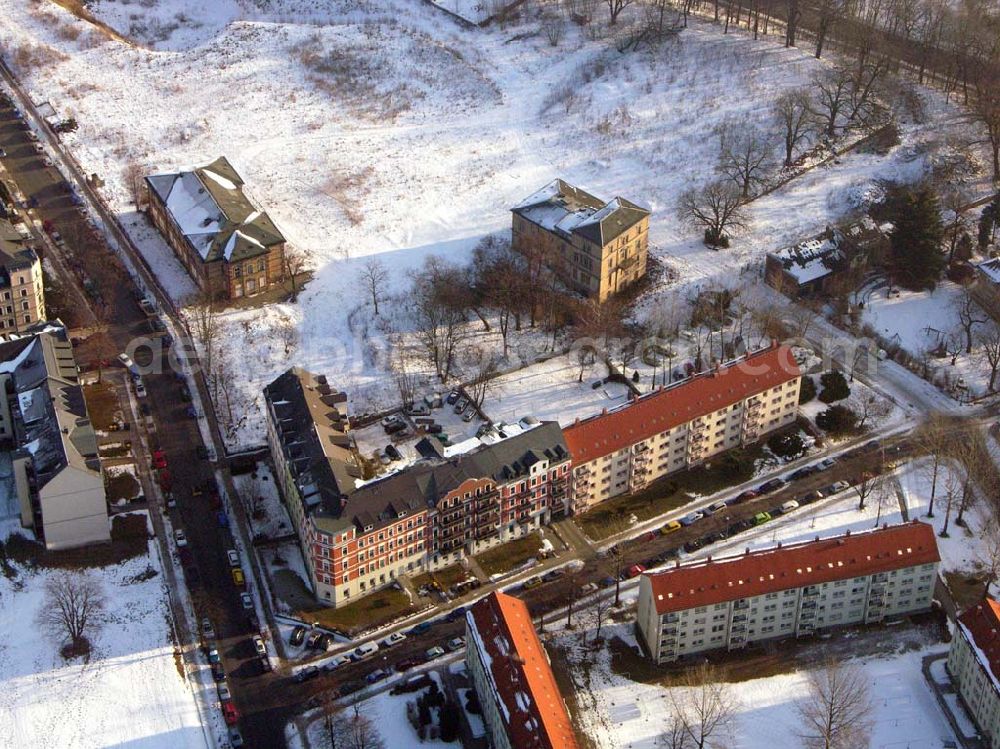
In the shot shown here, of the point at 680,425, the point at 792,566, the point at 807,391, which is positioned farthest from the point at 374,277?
the point at 792,566

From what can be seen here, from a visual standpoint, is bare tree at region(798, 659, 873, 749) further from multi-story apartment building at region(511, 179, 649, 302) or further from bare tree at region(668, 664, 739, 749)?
multi-story apartment building at region(511, 179, 649, 302)

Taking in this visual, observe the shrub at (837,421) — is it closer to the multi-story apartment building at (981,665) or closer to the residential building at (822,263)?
the residential building at (822,263)

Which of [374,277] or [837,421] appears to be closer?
[837,421]

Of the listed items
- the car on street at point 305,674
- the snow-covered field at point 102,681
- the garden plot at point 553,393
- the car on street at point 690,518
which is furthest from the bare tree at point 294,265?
the car on street at point 305,674

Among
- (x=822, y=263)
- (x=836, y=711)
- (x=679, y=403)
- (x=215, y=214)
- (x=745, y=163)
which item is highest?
(x=745, y=163)

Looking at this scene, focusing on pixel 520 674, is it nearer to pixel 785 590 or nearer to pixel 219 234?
pixel 785 590

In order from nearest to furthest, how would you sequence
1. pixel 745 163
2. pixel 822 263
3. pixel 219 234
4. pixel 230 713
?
1. pixel 230 713
2. pixel 219 234
3. pixel 822 263
4. pixel 745 163

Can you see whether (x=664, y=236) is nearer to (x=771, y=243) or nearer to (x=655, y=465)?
(x=771, y=243)
